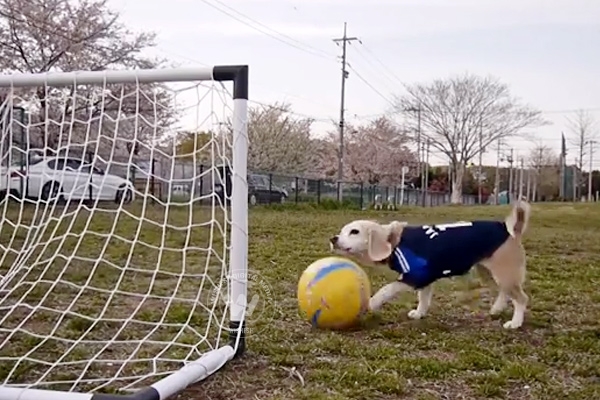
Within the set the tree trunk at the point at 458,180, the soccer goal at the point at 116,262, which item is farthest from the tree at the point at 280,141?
the soccer goal at the point at 116,262

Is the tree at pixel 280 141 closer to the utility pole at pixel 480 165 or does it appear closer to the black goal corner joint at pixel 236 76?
the utility pole at pixel 480 165

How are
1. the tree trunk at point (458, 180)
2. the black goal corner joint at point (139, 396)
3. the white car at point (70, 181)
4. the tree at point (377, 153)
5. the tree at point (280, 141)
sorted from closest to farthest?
the black goal corner joint at point (139, 396) → the white car at point (70, 181) → the tree at point (280, 141) → the tree trunk at point (458, 180) → the tree at point (377, 153)

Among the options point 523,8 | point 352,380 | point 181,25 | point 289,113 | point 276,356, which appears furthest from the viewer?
point 289,113

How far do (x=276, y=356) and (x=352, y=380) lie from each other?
456mm

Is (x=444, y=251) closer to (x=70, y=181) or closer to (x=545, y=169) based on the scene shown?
(x=70, y=181)

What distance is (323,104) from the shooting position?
32.1 metres

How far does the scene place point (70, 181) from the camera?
187 inches

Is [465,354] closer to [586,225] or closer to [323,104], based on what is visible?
[586,225]

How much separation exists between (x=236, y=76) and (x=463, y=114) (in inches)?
1344

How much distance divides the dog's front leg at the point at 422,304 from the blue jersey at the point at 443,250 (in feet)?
0.62

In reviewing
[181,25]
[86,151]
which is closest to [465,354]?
[86,151]

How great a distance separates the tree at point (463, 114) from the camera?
34312mm

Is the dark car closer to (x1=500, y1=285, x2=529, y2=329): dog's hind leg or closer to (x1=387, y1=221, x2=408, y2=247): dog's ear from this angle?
(x1=387, y1=221, x2=408, y2=247): dog's ear

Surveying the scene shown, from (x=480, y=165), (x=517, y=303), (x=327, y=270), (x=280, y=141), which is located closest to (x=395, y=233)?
(x=327, y=270)
